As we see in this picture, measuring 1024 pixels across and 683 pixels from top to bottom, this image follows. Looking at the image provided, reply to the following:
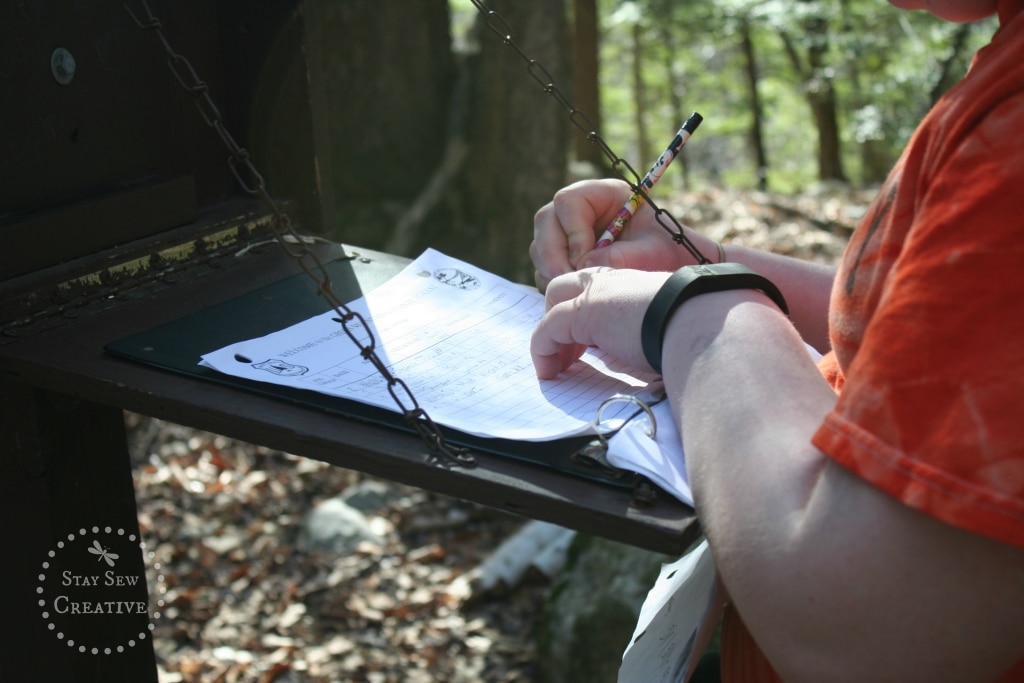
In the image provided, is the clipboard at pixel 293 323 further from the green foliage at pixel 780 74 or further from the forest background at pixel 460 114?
the green foliage at pixel 780 74

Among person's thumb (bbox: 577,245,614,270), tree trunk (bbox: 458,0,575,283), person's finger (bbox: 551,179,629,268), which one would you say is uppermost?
person's finger (bbox: 551,179,629,268)

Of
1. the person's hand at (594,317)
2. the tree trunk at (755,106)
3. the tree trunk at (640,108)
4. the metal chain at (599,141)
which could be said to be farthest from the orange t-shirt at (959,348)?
the tree trunk at (640,108)

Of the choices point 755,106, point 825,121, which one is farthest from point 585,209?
point 755,106

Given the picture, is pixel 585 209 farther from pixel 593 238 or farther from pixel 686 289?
pixel 686 289

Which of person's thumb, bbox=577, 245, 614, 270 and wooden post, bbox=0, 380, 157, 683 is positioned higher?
person's thumb, bbox=577, 245, 614, 270

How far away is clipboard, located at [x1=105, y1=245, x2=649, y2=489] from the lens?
104cm

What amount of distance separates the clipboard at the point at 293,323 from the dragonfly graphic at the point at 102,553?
1.27 feet

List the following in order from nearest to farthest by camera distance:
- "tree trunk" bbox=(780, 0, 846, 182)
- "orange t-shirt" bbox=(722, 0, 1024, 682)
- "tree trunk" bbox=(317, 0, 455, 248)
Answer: "orange t-shirt" bbox=(722, 0, 1024, 682)
"tree trunk" bbox=(317, 0, 455, 248)
"tree trunk" bbox=(780, 0, 846, 182)

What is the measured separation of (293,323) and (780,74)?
8.77 metres

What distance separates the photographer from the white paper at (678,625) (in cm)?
112

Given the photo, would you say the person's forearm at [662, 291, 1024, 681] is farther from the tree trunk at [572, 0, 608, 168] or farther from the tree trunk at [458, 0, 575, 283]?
the tree trunk at [572, 0, 608, 168]

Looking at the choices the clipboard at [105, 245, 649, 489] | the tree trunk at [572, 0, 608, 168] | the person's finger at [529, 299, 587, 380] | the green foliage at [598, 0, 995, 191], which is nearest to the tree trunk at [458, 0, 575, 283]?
the green foliage at [598, 0, 995, 191]

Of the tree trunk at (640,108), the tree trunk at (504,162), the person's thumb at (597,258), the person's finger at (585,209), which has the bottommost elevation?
the tree trunk at (640,108)

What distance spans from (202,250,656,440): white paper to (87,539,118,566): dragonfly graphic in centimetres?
45
